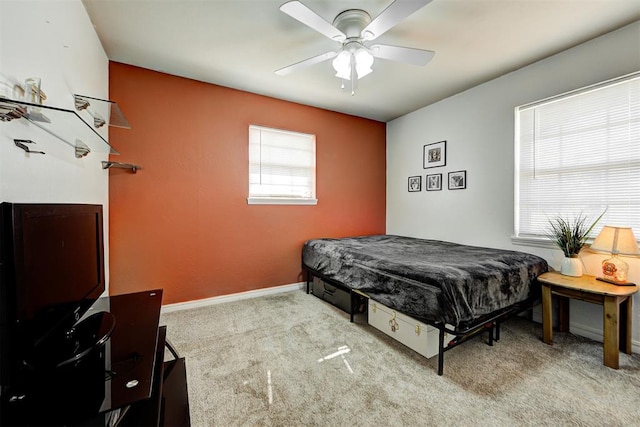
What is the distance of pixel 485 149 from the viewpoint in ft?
10.0

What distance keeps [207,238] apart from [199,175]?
29.2 inches

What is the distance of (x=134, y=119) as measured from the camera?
267 cm

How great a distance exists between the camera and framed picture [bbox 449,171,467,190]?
3275 millimetres

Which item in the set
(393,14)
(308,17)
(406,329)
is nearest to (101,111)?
(308,17)

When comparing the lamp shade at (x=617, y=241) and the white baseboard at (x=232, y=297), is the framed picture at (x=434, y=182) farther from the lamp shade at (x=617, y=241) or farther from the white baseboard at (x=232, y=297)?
the white baseboard at (x=232, y=297)

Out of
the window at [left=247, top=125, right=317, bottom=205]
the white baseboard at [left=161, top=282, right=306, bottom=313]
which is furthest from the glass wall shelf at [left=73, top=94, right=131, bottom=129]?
the white baseboard at [left=161, top=282, right=306, bottom=313]

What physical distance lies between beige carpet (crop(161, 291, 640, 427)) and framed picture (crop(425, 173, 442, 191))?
1856 millimetres

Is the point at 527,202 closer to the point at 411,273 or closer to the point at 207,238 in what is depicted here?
the point at 411,273

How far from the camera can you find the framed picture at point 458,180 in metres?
3.28

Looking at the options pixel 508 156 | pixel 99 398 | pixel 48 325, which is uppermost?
pixel 508 156

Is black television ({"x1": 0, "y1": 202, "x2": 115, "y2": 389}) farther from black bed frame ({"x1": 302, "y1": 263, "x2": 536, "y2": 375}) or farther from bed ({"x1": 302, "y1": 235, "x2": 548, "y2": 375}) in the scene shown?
black bed frame ({"x1": 302, "y1": 263, "x2": 536, "y2": 375})

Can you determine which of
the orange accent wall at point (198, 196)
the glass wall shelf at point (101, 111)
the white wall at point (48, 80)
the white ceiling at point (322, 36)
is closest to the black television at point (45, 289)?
the white wall at point (48, 80)

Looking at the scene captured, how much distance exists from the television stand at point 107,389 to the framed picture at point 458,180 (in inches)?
135

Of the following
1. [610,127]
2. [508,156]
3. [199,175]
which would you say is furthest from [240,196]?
[610,127]
